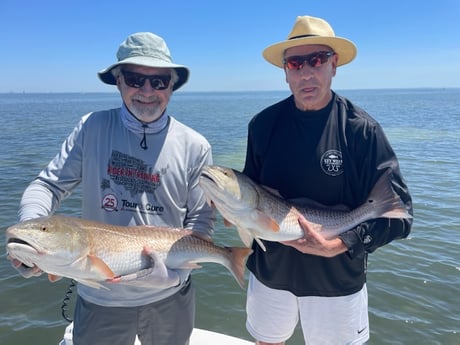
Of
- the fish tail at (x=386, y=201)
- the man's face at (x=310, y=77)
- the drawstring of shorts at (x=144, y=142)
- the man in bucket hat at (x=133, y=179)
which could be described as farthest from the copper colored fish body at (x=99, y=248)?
the man's face at (x=310, y=77)

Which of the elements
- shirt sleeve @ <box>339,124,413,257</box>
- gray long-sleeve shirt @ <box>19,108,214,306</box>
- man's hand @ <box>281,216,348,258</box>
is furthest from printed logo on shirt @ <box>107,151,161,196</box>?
shirt sleeve @ <box>339,124,413,257</box>

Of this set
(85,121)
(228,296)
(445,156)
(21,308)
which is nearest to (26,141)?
(21,308)

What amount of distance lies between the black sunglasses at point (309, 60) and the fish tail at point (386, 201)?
119 centimetres

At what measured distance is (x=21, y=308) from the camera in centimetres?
672

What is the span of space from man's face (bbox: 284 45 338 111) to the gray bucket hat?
1.05 m

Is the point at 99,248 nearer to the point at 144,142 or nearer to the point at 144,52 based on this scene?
the point at 144,142

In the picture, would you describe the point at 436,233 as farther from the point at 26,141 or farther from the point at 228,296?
the point at 26,141

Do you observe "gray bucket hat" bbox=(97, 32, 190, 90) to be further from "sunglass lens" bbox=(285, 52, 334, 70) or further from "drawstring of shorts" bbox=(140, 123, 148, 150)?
"sunglass lens" bbox=(285, 52, 334, 70)

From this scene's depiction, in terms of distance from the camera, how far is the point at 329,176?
330 centimetres

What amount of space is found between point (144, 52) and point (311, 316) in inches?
115

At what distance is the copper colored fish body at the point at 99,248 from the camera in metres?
2.53

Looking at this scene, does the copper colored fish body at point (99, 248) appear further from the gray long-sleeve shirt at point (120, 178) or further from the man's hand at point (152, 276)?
the gray long-sleeve shirt at point (120, 178)

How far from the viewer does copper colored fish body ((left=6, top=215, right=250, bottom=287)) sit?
2.53 metres

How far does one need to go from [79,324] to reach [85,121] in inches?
71.2
